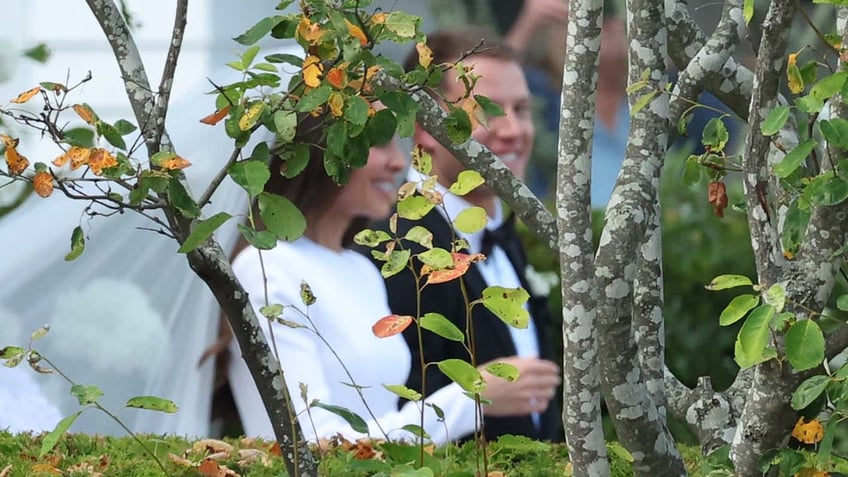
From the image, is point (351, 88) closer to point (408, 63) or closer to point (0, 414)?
point (0, 414)

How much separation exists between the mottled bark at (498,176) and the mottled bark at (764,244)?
348 millimetres

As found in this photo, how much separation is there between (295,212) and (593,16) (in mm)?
510

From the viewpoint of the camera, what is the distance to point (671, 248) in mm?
5516

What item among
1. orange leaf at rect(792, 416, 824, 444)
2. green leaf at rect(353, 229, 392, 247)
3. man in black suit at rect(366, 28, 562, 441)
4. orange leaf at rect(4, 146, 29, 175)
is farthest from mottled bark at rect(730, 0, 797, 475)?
man in black suit at rect(366, 28, 562, 441)

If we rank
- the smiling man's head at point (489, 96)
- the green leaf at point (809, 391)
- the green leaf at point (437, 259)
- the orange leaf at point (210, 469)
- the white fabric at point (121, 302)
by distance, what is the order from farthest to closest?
the white fabric at point (121, 302) → the smiling man's head at point (489, 96) → the orange leaf at point (210, 469) → the green leaf at point (437, 259) → the green leaf at point (809, 391)

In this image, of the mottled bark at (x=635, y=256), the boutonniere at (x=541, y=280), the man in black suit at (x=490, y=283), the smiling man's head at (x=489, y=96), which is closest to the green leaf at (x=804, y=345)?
the mottled bark at (x=635, y=256)

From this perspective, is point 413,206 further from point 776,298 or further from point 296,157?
point 776,298

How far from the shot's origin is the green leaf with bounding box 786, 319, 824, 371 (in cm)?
138

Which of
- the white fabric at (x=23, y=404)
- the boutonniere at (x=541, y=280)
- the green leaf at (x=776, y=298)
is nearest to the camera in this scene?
the green leaf at (x=776, y=298)

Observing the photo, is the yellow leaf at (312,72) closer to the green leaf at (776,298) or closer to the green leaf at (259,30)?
the green leaf at (259,30)

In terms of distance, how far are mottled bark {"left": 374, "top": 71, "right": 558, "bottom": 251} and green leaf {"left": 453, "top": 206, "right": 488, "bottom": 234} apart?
0.27m

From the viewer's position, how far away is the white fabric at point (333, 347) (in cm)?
369

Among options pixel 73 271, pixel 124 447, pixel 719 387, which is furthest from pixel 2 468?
pixel 719 387

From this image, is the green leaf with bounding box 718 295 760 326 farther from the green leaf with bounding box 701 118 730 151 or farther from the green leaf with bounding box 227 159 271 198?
the green leaf with bounding box 227 159 271 198
